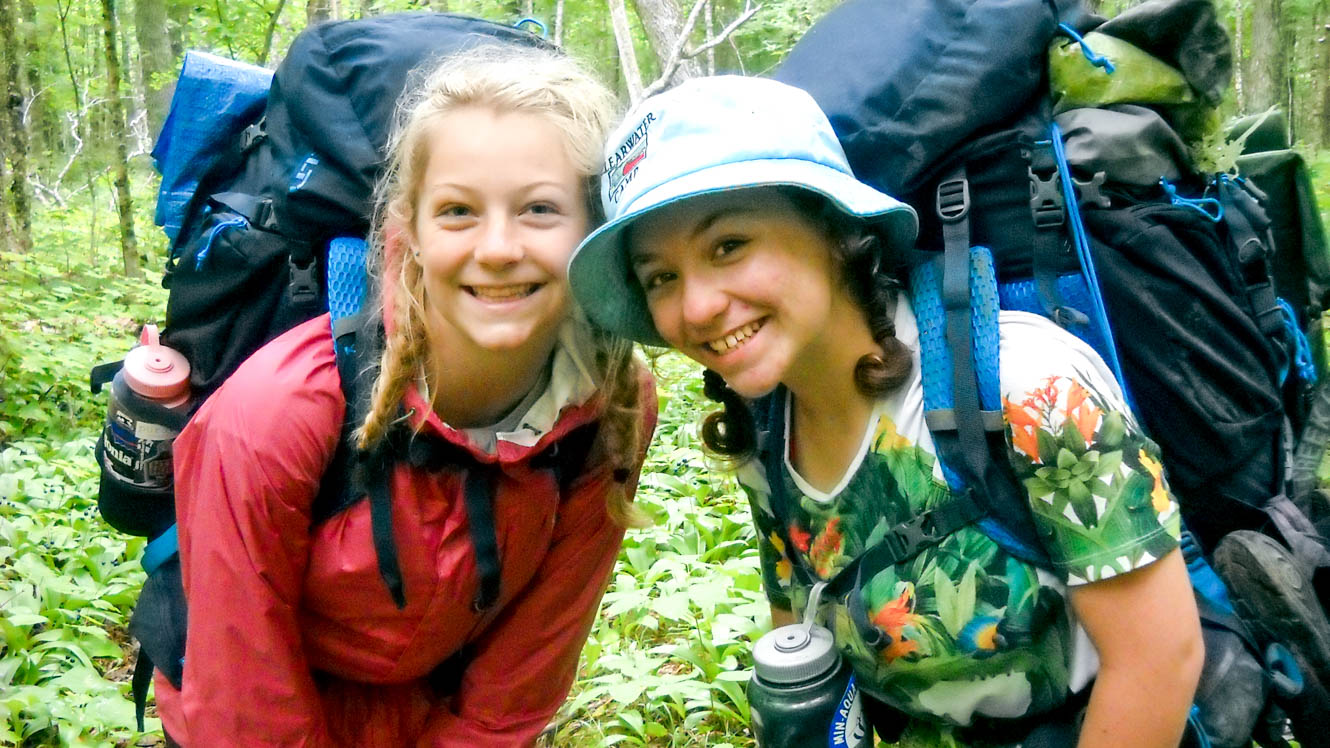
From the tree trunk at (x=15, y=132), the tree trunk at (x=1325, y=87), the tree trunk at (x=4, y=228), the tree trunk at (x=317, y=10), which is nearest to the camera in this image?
the tree trunk at (x=4, y=228)

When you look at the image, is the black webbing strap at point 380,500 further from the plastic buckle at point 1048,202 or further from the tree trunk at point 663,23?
the tree trunk at point 663,23

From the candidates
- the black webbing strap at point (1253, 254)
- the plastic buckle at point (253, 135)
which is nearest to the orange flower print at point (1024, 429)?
the black webbing strap at point (1253, 254)

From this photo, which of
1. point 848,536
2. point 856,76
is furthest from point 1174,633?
point 856,76

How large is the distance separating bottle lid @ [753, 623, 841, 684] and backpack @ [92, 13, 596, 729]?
2.04ft

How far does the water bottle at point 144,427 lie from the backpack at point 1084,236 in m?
1.61

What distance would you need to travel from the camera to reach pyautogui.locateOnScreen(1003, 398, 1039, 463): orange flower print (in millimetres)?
1602

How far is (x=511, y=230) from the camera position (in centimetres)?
197

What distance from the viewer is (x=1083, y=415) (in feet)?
5.18

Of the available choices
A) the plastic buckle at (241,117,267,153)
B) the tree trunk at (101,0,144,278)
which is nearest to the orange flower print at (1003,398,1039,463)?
the plastic buckle at (241,117,267,153)

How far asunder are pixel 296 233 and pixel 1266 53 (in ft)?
47.1

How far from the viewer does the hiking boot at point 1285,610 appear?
5.66ft

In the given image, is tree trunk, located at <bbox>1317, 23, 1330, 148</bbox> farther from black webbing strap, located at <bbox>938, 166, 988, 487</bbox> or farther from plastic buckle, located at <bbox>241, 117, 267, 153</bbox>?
plastic buckle, located at <bbox>241, 117, 267, 153</bbox>

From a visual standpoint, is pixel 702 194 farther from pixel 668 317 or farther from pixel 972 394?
pixel 972 394

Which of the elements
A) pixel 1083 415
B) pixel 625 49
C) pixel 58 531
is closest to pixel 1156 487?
pixel 1083 415
